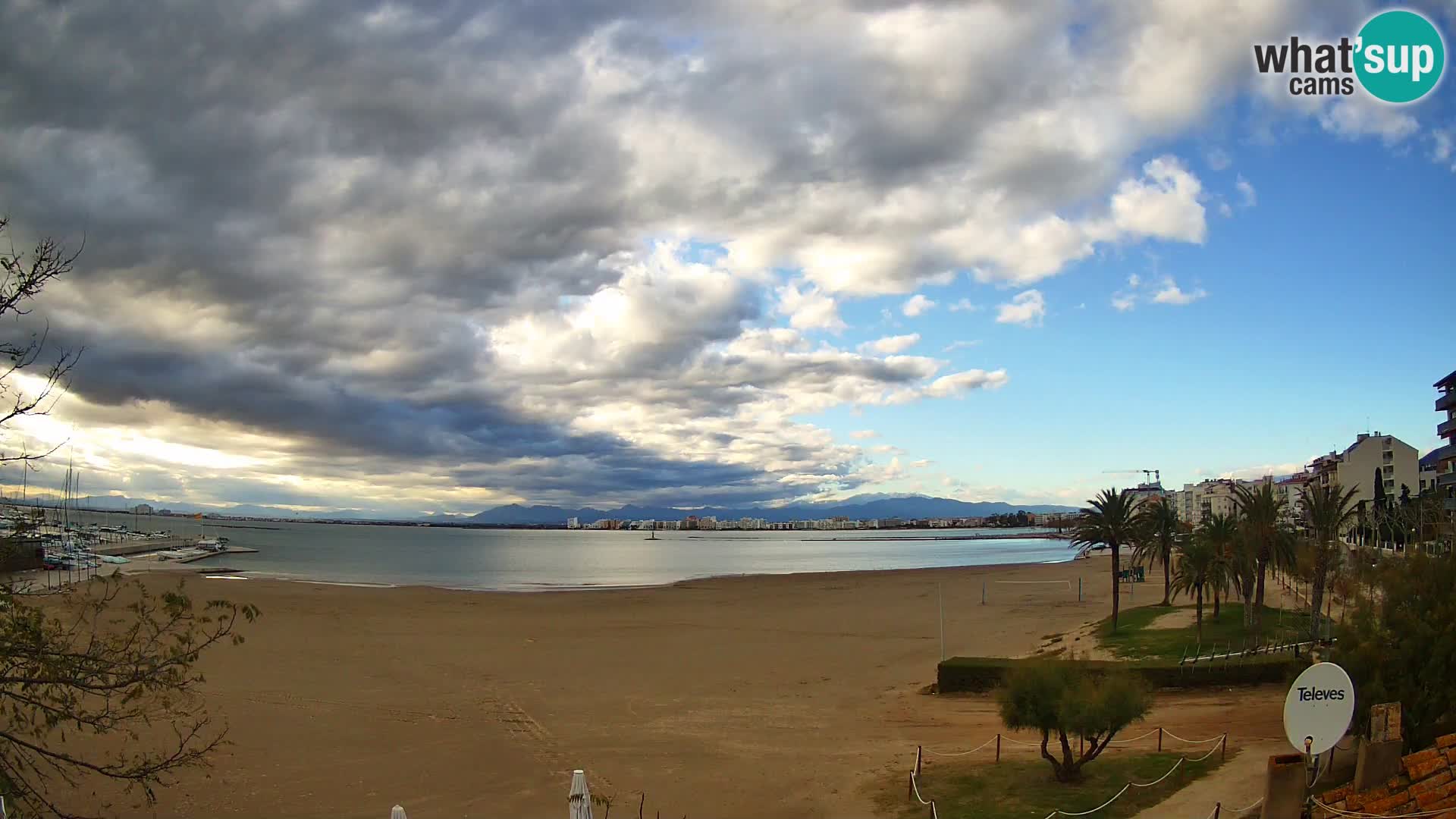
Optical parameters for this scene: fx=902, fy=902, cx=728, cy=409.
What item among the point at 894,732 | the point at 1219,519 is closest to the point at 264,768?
the point at 894,732

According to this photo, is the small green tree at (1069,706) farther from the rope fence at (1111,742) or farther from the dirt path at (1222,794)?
the rope fence at (1111,742)

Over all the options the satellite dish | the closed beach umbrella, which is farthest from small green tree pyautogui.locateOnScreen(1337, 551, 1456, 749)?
the closed beach umbrella

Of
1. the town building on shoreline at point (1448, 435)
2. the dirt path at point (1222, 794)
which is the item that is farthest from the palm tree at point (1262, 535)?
the town building on shoreline at point (1448, 435)

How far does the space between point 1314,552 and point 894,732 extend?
19171 millimetres

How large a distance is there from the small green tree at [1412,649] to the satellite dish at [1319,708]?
2.04m

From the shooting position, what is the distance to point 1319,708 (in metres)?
11.1

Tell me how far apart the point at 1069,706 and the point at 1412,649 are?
4.92m

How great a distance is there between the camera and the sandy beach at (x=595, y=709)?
55.7 ft

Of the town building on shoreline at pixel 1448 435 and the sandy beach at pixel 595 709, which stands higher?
the town building on shoreline at pixel 1448 435

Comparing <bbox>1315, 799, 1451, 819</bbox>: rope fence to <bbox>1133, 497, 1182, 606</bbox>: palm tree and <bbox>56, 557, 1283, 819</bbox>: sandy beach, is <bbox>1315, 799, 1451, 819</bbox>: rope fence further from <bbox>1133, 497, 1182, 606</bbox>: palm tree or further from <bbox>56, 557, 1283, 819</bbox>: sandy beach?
<bbox>1133, 497, 1182, 606</bbox>: palm tree

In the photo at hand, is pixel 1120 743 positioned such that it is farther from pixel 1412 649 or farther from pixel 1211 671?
pixel 1412 649

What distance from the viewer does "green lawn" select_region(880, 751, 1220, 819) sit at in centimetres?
1423

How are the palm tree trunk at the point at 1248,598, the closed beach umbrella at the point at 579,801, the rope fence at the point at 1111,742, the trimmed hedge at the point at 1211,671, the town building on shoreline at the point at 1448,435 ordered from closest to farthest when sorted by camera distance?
the closed beach umbrella at the point at 579,801 → the rope fence at the point at 1111,742 → the trimmed hedge at the point at 1211,671 → the palm tree trunk at the point at 1248,598 → the town building on shoreline at the point at 1448,435

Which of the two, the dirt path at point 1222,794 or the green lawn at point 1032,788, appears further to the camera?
the green lawn at point 1032,788
